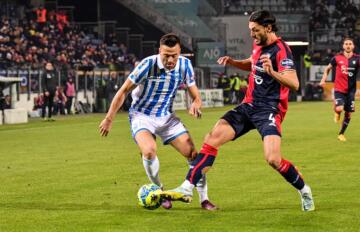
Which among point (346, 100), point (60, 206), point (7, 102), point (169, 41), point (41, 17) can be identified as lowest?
point (7, 102)

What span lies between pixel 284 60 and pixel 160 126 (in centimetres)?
180

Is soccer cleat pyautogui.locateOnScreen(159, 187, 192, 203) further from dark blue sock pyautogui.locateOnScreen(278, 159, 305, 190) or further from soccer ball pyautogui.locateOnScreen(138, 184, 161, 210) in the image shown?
dark blue sock pyautogui.locateOnScreen(278, 159, 305, 190)

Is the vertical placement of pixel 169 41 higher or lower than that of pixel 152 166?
higher

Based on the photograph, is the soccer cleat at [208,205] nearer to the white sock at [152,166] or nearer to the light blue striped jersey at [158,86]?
the white sock at [152,166]

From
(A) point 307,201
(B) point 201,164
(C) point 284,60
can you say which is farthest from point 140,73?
(A) point 307,201

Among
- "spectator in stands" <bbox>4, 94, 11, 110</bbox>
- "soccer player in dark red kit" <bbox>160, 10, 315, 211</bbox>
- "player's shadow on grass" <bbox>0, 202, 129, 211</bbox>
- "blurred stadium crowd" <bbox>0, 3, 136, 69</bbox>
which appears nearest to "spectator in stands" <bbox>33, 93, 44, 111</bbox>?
"blurred stadium crowd" <bbox>0, 3, 136, 69</bbox>

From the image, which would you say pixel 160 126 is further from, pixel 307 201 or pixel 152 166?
pixel 307 201

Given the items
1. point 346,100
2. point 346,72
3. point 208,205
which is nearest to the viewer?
point 208,205

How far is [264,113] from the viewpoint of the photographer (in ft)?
34.8

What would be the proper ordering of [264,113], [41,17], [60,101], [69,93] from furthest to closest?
[41,17] → [69,93] → [60,101] → [264,113]

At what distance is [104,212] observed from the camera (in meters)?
10.8

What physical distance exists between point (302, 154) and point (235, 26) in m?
45.1

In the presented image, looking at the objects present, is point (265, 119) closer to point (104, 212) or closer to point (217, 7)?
point (104, 212)

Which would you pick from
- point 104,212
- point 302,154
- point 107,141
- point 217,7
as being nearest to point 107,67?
point 217,7
